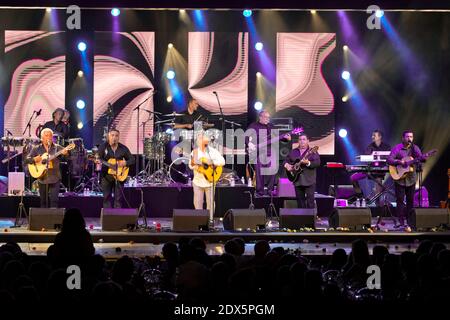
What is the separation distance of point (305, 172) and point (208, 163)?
2086mm

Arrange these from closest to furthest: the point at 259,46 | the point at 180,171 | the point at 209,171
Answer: the point at 209,171
the point at 180,171
the point at 259,46

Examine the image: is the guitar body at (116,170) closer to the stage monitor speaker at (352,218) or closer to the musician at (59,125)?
the musician at (59,125)

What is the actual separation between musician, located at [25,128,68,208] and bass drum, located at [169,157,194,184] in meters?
3.91

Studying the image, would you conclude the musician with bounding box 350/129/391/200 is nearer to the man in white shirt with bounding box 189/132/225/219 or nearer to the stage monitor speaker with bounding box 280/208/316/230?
the stage monitor speaker with bounding box 280/208/316/230

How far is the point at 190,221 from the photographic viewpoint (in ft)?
47.0

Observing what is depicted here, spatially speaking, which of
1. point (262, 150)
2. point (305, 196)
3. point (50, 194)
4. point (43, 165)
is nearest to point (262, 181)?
point (262, 150)

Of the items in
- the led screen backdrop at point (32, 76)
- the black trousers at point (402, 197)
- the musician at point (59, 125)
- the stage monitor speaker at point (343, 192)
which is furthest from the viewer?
the led screen backdrop at point (32, 76)

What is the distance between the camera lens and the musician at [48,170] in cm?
1520

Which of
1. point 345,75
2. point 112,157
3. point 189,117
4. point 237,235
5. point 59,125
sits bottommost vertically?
point 237,235

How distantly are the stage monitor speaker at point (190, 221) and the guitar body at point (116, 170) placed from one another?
166cm

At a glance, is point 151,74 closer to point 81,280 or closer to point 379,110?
point 379,110

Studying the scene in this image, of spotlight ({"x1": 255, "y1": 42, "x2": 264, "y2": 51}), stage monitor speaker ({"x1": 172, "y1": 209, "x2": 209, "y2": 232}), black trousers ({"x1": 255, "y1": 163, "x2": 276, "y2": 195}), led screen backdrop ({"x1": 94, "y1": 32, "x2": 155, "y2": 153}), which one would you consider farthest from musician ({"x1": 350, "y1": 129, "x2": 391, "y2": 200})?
led screen backdrop ({"x1": 94, "y1": 32, "x2": 155, "y2": 153})

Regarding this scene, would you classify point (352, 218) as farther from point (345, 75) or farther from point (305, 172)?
point (345, 75)

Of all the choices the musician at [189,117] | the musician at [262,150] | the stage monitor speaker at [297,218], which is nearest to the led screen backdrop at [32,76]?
the musician at [189,117]
